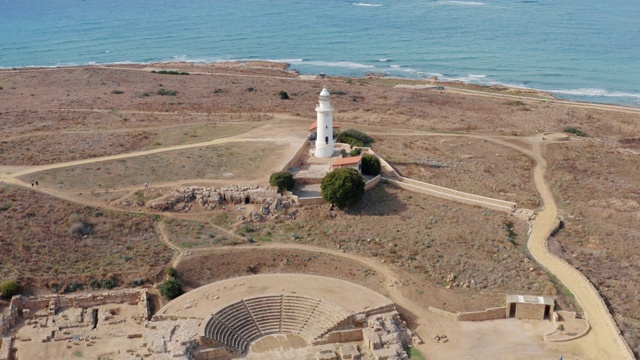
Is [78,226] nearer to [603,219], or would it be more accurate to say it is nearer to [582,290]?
[582,290]

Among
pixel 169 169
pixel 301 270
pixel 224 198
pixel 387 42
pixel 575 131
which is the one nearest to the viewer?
pixel 301 270

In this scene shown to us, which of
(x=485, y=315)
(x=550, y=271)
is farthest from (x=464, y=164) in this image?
(x=485, y=315)

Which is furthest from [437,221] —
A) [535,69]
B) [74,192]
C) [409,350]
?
[535,69]

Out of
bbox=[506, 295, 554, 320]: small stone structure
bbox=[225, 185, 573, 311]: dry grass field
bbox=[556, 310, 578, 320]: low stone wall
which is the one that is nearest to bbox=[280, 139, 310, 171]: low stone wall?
bbox=[225, 185, 573, 311]: dry grass field

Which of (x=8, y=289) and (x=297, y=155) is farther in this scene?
(x=297, y=155)

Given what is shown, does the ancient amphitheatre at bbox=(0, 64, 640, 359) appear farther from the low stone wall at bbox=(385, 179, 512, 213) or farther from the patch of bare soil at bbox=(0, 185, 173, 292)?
the low stone wall at bbox=(385, 179, 512, 213)

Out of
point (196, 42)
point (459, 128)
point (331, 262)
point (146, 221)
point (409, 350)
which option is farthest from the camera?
point (196, 42)

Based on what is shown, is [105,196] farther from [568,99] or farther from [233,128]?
[568,99]
